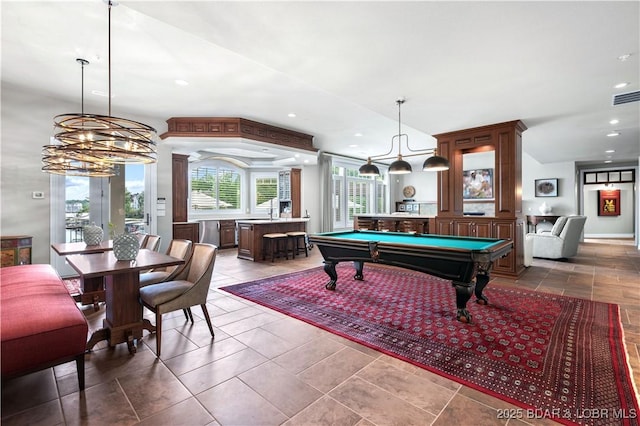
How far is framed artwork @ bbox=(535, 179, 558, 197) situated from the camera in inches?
399

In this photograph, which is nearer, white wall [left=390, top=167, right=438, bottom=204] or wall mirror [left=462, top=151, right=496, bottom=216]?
wall mirror [left=462, top=151, right=496, bottom=216]

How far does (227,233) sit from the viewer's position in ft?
29.8

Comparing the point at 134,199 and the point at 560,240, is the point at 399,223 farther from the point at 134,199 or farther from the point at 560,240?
the point at 134,199

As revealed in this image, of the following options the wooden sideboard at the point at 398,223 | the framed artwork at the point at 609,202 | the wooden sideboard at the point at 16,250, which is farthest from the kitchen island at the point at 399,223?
the framed artwork at the point at 609,202

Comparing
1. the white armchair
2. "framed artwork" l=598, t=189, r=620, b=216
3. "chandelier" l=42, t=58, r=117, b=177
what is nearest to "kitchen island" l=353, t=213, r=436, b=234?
the white armchair

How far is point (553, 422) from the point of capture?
1.73m

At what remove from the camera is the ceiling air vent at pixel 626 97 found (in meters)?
4.10

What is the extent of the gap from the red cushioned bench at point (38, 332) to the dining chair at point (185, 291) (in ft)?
1.81

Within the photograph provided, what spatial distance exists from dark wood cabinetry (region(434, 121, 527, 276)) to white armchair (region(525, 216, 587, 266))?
1573 millimetres

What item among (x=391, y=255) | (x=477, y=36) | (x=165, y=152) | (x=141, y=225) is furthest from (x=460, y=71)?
(x=141, y=225)

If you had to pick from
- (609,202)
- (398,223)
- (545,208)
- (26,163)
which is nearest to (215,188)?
(26,163)

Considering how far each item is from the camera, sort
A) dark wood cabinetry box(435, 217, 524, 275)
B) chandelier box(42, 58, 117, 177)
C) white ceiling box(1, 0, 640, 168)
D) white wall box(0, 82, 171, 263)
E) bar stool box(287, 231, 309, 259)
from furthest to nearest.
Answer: bar stool box(287, 231, 309, 259), dark wood cabinetry box(435, 217, 524, 275), white wall box(0, 82, 171, 263), chandelier box(42, 58, 117, 177), white ceiling box(1, 0, 640, 168)

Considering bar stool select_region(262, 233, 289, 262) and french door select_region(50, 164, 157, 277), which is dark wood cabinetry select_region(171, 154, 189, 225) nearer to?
french door select_region(50, 164, 157, 277)

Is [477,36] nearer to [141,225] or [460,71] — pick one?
[460,71]
